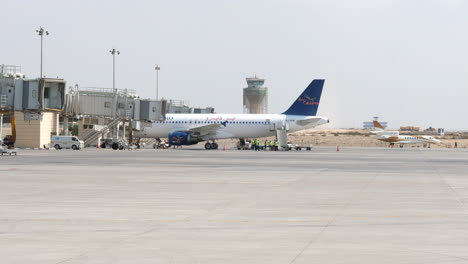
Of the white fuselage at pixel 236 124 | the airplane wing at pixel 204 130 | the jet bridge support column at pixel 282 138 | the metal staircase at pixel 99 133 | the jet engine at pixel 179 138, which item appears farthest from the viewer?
the white fuselage at pixel 236 124

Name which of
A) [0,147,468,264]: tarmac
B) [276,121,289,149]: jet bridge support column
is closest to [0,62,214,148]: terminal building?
[276,121,289,149]: jet bridge support column

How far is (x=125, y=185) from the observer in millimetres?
30109

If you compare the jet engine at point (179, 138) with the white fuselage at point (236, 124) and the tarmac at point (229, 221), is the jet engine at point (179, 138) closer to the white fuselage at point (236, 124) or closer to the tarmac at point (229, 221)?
the white fuselage at point (236, 124)

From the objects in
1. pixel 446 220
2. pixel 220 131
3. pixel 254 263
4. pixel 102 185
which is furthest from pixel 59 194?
pixel 220 131

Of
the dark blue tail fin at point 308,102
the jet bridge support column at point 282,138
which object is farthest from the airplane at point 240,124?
the jet bridge support column at point 282,138

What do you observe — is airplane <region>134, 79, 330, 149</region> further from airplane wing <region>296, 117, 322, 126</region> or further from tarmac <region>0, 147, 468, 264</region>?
tarmac <region>0, 147, 468, 264</region>

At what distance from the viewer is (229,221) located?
18.3m

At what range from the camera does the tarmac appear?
13352mm

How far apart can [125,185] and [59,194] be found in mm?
4986

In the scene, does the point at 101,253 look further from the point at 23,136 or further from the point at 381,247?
the point at 23,136

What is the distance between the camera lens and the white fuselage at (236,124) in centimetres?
9406

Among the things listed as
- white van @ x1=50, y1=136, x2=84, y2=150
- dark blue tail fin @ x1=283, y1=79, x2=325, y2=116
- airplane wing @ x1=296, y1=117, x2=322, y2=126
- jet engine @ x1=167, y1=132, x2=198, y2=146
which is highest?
dark blue tail fin @ x1=283, y1=79, x2=325, y2=116

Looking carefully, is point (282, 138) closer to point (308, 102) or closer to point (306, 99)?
point (308, 102)

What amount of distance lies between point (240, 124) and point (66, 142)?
2188cm
